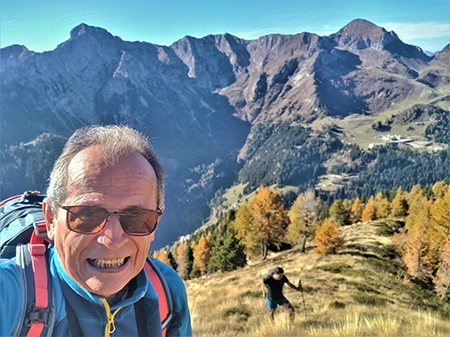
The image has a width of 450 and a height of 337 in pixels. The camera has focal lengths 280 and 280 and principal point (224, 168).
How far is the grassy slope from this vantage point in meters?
6.27

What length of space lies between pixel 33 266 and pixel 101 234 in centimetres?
43

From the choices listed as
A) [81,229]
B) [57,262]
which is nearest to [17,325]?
[57,262]

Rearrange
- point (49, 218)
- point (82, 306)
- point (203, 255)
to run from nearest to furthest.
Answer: point (82, 306) → point (49, 218) → point (203, 255)

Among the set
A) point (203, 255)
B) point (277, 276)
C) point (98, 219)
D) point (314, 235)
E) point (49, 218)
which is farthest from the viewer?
point (203, 255)

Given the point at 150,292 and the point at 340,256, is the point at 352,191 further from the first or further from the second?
the point at 150,292

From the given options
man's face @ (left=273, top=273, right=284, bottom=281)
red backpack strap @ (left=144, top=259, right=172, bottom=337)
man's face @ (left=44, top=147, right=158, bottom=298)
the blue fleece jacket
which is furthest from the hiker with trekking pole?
man's face @ (left=44, top=147, right=158, bottom=298)

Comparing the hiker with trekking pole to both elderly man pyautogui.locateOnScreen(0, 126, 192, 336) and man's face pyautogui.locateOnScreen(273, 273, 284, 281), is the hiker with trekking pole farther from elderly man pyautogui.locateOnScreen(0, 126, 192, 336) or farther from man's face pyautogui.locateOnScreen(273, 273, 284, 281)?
elderly man pyautogui.locateOnScreen(0, 126, 192, 336)

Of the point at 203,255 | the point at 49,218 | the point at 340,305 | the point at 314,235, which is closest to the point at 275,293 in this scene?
the point at 340,305

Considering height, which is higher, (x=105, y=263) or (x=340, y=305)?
(x=105, y=263)

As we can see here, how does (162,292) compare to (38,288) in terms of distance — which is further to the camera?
(162,292)

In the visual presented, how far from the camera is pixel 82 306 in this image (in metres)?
1.91

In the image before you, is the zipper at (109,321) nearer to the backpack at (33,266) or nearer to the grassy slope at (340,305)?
the backpack at (33,266)

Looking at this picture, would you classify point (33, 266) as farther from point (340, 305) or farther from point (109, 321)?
point (340, 305)

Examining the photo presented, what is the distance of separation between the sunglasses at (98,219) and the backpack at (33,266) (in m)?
0.24
